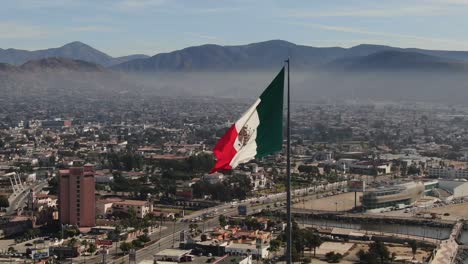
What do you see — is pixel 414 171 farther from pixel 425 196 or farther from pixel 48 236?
pixel 48 236

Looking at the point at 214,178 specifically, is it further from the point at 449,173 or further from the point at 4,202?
the point at 449,173

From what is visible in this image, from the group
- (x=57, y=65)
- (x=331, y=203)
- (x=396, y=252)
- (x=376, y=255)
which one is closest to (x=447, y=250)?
(x=396, y=252)

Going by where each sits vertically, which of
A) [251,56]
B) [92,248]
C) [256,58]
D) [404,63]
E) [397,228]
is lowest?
[397,228]

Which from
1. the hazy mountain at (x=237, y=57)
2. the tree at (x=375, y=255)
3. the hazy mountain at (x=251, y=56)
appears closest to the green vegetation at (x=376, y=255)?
the tree at (x=375, y=255)

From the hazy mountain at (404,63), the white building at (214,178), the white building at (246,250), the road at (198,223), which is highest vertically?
the hazy mountain at (404,63)

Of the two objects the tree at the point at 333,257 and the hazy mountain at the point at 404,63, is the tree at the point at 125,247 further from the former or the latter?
the hazy mountain at the point at 404,63

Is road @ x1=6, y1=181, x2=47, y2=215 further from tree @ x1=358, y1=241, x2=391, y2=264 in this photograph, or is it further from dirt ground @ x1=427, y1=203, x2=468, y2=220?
dirt ground @ x1=427, y1=203, x2=468, y2=220

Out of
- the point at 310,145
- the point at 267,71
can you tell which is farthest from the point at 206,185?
the point at 267,71
